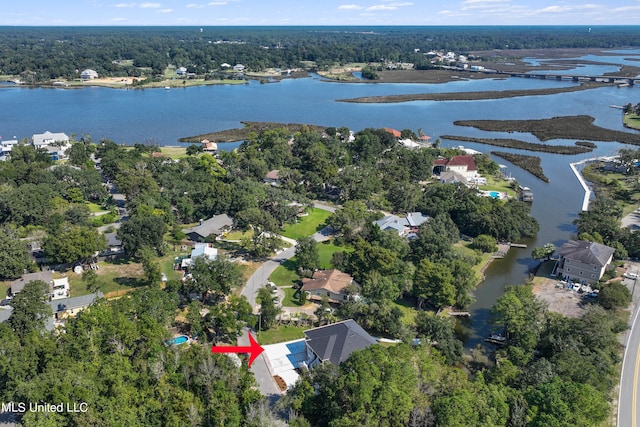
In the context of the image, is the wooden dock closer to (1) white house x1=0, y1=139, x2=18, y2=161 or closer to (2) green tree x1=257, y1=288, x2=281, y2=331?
(2) green tree x1=257, y1=288, x2=281, y2=331

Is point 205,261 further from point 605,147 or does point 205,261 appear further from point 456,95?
point 456,95

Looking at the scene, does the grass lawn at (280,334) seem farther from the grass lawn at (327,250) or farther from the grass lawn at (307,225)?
the grass lawn at (307,225)

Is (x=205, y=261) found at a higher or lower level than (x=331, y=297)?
higher

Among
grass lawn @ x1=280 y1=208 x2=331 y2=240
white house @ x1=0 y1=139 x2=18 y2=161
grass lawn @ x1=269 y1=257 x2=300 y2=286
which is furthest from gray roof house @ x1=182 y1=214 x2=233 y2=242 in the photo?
white house @ x1=0 y1=139 x2=18 y2=161

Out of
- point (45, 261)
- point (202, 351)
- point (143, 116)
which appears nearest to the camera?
point (202, 351)

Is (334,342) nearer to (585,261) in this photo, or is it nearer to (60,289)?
(60,289)

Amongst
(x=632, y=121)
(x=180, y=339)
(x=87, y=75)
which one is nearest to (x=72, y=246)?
(x=180, y=339)

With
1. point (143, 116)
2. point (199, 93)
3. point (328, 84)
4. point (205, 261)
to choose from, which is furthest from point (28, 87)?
point (205, 261)
